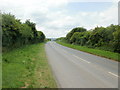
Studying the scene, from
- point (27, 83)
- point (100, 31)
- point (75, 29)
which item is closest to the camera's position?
point (27, 83)

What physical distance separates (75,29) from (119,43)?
186 feet

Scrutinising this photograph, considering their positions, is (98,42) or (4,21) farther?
(98,42)

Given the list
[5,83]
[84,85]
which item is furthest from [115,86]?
[5,83]

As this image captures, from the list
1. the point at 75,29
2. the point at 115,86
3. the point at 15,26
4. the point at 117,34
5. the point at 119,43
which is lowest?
the point at 115,86

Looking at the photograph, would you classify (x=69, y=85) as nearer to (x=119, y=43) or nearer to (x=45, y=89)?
(x=45, y=89)

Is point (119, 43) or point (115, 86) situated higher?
point (119, 43)

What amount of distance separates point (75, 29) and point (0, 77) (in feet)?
230

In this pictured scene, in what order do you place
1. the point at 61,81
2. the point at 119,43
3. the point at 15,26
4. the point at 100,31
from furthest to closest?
the point at 100,31 < the point at 119,43 < the point at 15,26 < the point at 61,81

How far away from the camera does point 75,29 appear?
243 feet

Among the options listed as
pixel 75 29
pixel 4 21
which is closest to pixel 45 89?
pixel 4 21

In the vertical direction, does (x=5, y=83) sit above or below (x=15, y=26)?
below

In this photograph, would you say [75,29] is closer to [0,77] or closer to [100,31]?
[100,31]

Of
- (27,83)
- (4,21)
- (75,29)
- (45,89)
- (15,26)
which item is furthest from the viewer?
(75,29)

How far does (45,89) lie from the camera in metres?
A: 5.12
